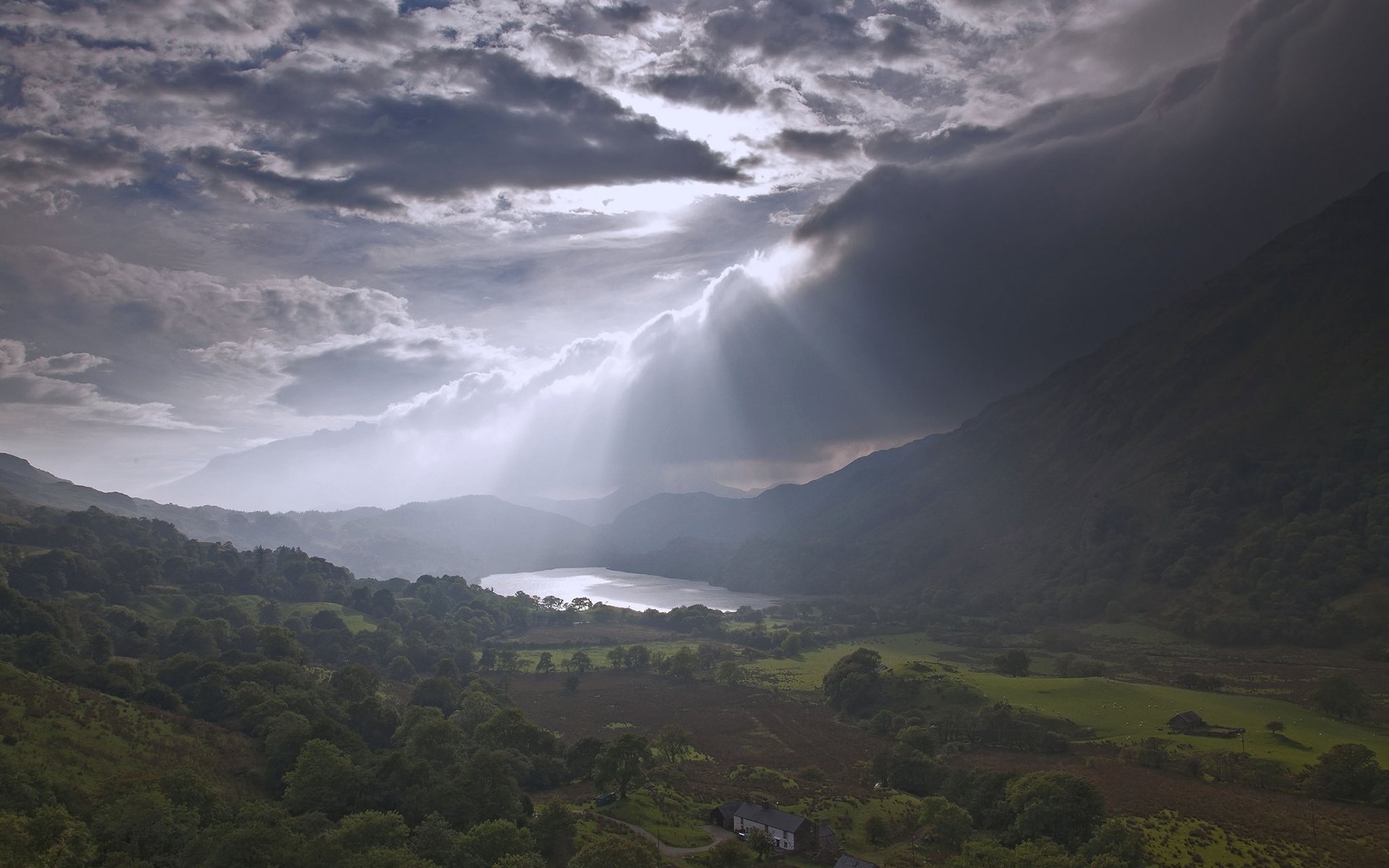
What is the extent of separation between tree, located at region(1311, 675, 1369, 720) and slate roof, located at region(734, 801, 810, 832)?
190 feet

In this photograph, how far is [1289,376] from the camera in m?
160

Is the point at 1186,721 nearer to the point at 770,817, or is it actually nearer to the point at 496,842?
the point at 770,817

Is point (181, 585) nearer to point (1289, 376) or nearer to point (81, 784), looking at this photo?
point (81, 784)

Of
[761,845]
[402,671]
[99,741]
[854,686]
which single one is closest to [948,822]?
[761,845]

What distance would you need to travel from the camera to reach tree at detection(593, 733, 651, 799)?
1998 inches

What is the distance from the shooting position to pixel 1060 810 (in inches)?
1582

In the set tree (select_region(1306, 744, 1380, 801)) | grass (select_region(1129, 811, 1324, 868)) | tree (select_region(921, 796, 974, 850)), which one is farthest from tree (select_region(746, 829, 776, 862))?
tree (select_region(1306, 744, 1380, 801))

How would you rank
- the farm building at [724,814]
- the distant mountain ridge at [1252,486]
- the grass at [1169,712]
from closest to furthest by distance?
the farm building at [724,814]
the grass at [1169,712]
the distant mountain ridge at [1252,486]

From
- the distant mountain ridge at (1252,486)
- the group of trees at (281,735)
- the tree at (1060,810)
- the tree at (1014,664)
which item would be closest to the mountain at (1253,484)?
the distant mountain ridge at (1252,486)

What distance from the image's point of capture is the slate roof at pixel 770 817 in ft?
141

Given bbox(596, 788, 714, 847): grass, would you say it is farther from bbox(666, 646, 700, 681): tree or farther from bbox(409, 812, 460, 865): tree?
bbox(666, 646, 700, 681): tree

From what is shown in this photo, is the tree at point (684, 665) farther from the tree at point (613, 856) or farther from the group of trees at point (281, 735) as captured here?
the tree at point (613, 856)

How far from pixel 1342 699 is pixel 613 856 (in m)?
72.9

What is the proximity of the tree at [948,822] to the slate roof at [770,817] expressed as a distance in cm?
823
